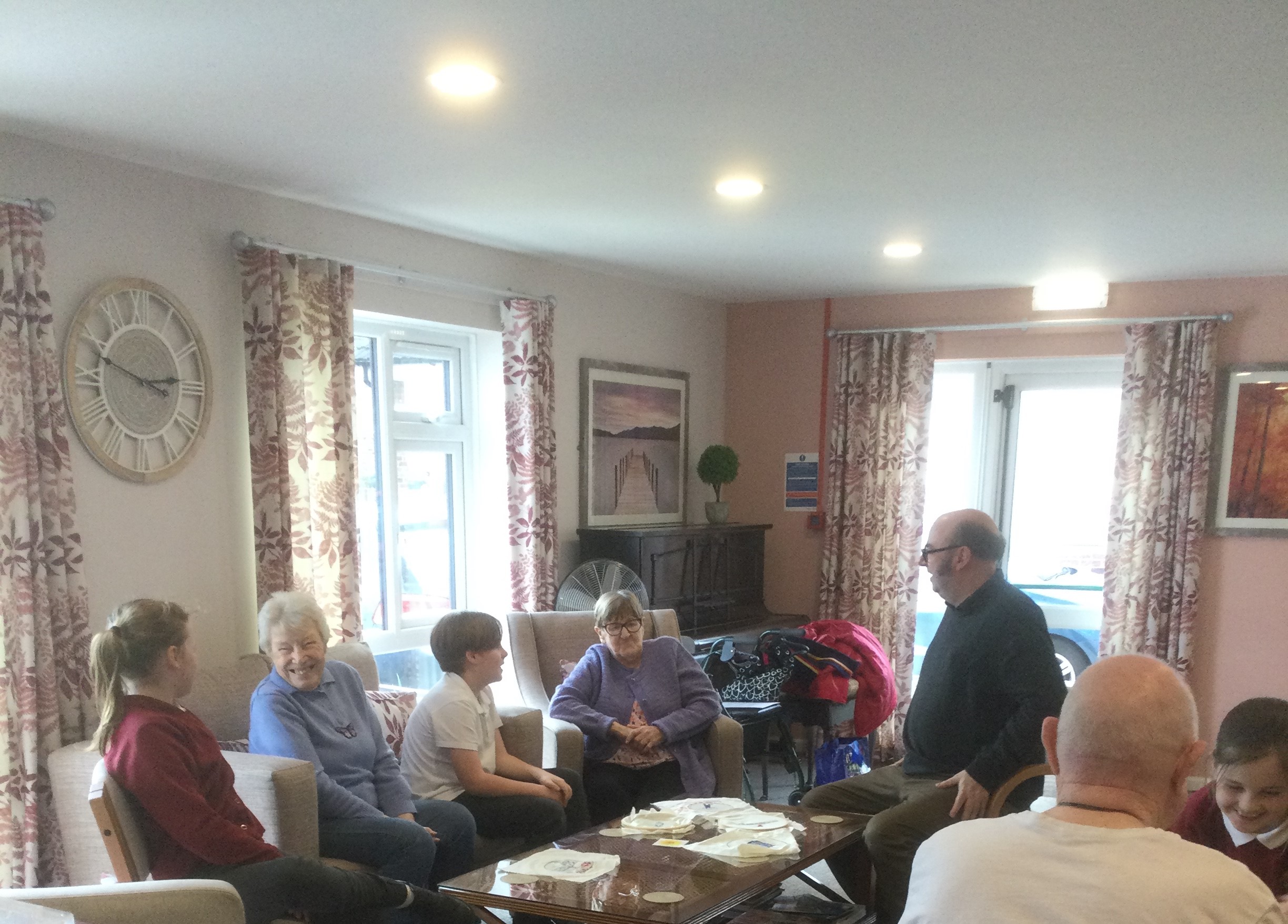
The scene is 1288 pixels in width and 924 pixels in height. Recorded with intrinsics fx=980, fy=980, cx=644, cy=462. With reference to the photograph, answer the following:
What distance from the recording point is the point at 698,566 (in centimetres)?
482

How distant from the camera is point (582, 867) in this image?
2.25m

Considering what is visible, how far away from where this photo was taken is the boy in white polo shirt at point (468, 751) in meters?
2.83

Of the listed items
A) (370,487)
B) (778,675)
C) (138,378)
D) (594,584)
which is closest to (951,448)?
(778,675)

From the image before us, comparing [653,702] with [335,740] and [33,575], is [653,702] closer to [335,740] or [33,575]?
[335,740]

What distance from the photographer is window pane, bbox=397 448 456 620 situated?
13.4 feet

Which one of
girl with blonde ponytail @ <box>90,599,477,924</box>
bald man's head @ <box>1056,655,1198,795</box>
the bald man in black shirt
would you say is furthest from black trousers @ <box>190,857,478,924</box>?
bald man's head @ <box>1056,655,1198,795</box>

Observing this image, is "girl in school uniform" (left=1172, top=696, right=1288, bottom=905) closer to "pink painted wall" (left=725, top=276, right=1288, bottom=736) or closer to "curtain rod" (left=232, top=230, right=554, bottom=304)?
"curtain rod" (left=232, top=230, right=554, bottom=304)

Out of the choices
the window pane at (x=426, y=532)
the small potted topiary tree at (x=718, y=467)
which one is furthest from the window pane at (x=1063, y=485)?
Answer: the window pane at (x=426, y=532)

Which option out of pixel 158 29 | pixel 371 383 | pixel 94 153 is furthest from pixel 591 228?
pixel 158 29

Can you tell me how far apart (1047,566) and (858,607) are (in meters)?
1.04

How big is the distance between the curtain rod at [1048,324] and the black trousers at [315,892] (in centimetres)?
375

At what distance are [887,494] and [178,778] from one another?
3881 mm

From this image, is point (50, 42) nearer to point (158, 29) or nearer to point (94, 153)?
point (158, 29)

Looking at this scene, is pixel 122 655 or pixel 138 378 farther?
pixel 138 378
